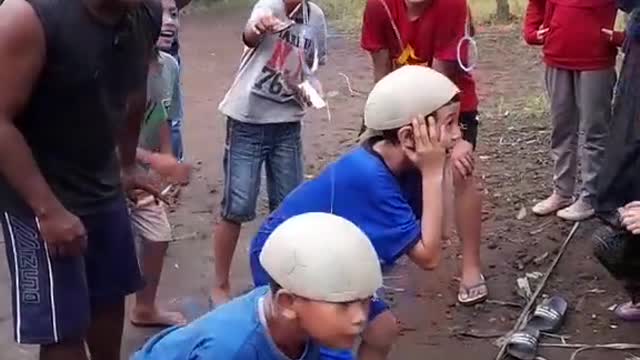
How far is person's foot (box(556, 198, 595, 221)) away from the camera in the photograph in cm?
580

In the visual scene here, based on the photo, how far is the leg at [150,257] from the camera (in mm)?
4738

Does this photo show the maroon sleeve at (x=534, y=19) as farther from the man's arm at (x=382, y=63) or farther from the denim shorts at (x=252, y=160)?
the denim shorts at (x=252, y=160)

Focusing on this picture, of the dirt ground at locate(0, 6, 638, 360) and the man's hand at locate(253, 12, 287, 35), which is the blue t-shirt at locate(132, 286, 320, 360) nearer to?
the dirt ground at locate(0, 6, 638, 360)

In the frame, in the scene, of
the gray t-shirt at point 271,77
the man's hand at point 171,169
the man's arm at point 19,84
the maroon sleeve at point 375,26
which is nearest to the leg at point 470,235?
the maroon sleeve at point 375,26

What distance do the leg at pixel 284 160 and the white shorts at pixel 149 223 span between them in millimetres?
508

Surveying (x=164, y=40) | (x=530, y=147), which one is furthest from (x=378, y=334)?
(x=530, y=147)

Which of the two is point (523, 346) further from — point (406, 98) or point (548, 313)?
point (406, 98)

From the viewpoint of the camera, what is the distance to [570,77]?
573 centimetres

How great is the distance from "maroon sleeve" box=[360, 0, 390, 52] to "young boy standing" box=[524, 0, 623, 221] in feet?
3.86

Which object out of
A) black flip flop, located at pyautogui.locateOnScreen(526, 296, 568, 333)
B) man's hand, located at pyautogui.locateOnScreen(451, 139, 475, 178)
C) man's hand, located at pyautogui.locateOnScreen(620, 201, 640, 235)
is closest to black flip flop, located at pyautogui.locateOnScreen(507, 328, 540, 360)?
black flip flop, located at pyautogui.locateOnScreen(526, 296, 568, 333)

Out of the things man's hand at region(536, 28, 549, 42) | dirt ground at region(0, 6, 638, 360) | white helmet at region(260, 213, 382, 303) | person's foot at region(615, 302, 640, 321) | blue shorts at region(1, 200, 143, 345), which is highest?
white helmet at region(260, 213, 382, 303)

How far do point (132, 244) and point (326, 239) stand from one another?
4.25ft

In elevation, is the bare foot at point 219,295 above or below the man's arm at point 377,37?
below

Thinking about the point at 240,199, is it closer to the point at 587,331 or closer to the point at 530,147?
the point at 587,331
